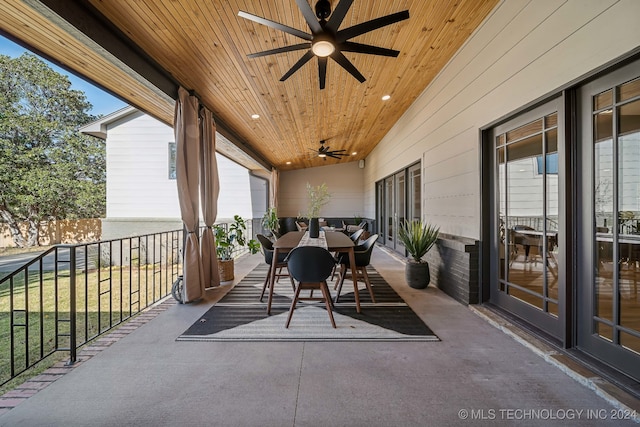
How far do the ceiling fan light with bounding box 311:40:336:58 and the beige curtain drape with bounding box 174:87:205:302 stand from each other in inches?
71.0

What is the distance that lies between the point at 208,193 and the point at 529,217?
12.2ft

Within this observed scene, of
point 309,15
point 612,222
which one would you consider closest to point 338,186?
point 309,15

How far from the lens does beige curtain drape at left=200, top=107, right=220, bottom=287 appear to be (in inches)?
152

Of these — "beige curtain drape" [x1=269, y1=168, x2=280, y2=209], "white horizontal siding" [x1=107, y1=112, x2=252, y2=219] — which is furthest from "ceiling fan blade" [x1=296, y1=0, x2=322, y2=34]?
"beige curtain drape" [x1=269, y1=168, x2=280, y2=209]

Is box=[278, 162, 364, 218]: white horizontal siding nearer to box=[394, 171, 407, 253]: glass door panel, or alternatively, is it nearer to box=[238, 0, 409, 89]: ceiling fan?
box=[394, 171, 407, 253]: glass door panel

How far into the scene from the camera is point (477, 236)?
10.6 ft

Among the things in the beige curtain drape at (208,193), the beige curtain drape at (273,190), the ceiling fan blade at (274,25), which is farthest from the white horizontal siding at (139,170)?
the ceiling fan blade at (274,25)

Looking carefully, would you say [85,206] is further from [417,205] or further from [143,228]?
[417,205]

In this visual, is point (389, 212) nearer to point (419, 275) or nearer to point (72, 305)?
point (419, 275)

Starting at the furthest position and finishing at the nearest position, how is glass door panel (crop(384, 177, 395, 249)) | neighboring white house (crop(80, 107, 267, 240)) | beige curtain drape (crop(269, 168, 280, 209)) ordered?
1. beige curtain drape (crop(269, 168, 280, 209))
2. neighboring white house (crop(80, 107, 267, 240))
3. glass door panel (crop(384, 177, 395, 249))

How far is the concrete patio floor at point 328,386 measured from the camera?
1512 mm

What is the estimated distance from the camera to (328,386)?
69.9 inches

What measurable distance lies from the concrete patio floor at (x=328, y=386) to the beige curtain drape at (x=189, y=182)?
987mm

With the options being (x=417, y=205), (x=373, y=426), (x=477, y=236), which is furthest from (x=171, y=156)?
(x=373, y=426)
